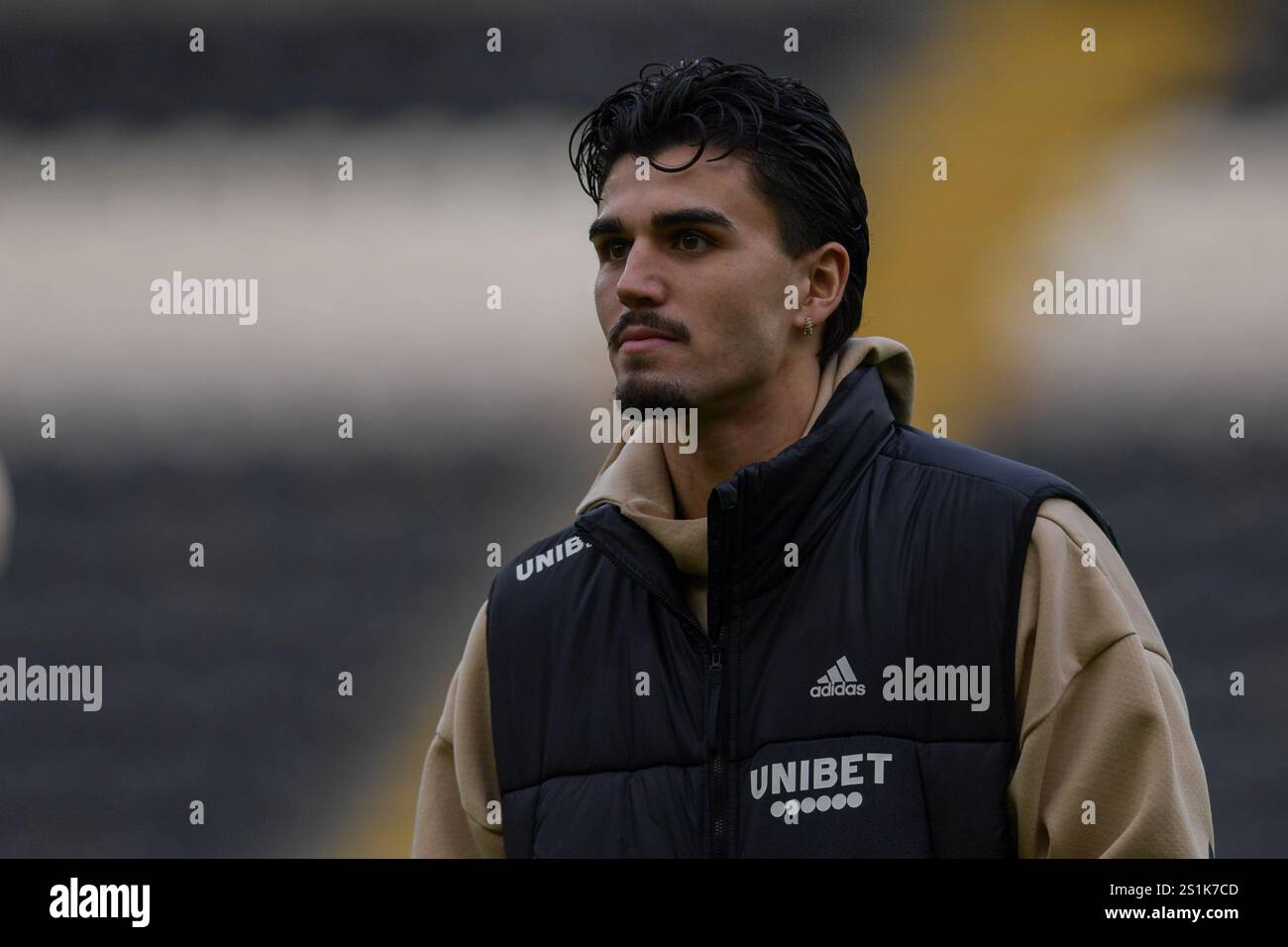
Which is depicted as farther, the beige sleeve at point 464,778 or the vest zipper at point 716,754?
the beige sleeve at point 464,778

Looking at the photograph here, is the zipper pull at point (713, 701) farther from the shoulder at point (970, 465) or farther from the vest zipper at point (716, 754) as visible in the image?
the shoulder at point (970, 465)

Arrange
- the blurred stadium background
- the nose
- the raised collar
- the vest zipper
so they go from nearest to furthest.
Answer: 1. the vest zipper
2. the raised collar
3. the nose
4. the blurred stadium background

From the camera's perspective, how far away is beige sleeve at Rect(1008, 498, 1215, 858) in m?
1.76

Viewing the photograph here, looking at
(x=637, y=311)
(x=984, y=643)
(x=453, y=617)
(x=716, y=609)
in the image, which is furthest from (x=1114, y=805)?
(x=453, y=617)

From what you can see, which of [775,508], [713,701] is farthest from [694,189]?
[713,701]

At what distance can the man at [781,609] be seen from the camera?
181 cm

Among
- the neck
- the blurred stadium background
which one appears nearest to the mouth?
the neck

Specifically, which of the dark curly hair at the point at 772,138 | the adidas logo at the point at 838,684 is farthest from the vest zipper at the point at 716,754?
the dark curly hair at the point at 772,138

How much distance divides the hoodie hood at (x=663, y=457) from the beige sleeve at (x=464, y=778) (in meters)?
0.27

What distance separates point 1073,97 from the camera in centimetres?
437

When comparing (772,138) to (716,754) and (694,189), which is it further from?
(716,754)

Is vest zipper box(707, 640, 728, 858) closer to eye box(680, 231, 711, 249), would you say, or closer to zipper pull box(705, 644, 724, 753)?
zipper pull box(705, 644, 724, 753)

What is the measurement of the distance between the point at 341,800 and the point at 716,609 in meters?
2.44

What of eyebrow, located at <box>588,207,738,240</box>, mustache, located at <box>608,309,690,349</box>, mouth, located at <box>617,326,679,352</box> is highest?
eyebrow, located at <box>588,207,738,240</box>
